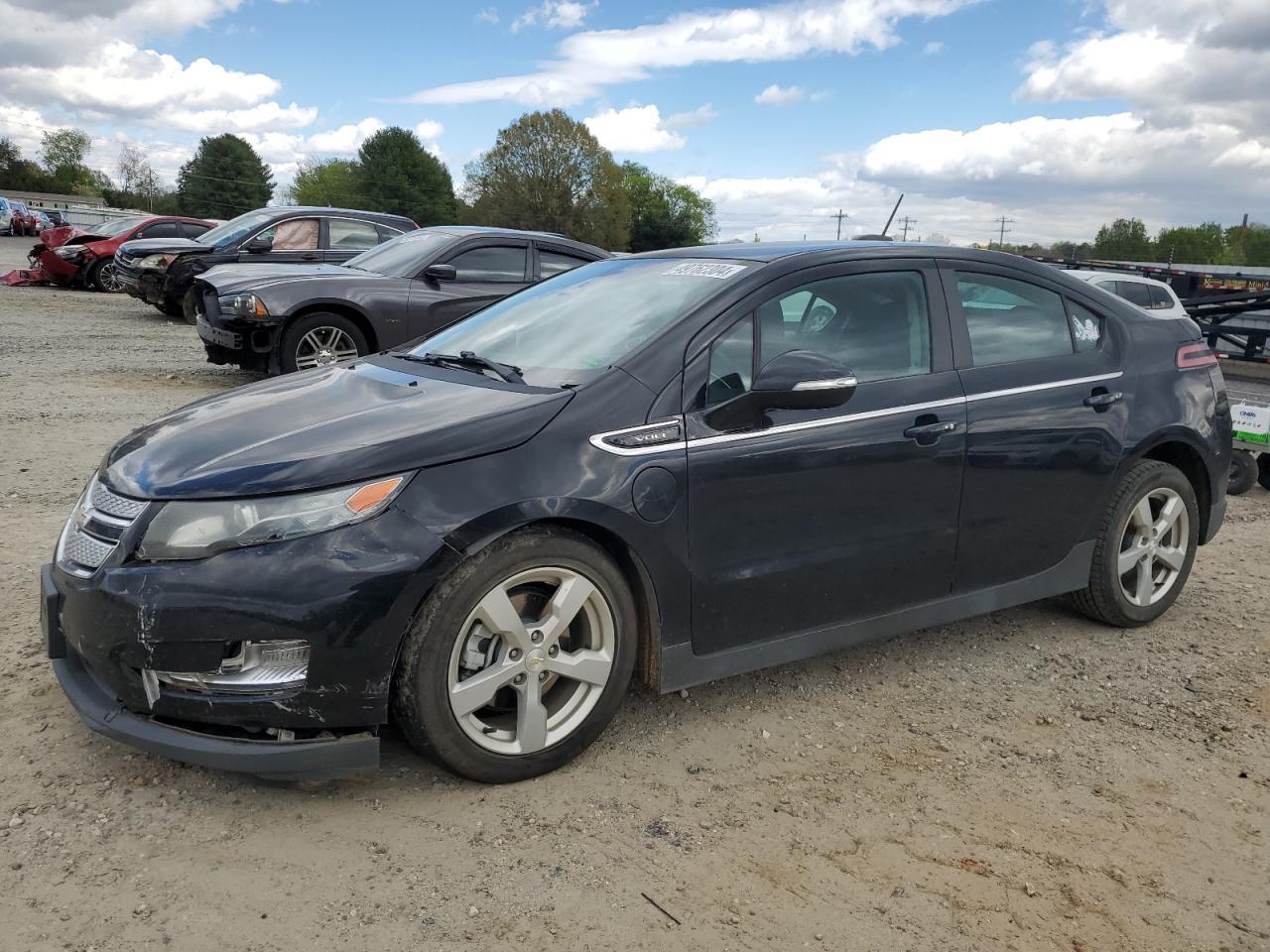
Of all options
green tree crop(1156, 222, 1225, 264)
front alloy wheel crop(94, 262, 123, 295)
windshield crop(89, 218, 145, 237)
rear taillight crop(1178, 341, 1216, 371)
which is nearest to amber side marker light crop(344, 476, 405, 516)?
rear taillight crop(1178, 341, 1216, 371)

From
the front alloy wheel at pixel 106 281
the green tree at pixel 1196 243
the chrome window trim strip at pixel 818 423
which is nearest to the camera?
the chrome window trim strip at pixel 818 423

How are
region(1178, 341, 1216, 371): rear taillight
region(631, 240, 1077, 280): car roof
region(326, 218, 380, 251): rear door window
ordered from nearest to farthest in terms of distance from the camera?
region(631, 240, 1077, 280): car roof
region(1178, 341, 1216, 371): rear taillight
region(326, 218, 380, 251): rear door window

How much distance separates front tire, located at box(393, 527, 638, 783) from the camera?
9.29ft

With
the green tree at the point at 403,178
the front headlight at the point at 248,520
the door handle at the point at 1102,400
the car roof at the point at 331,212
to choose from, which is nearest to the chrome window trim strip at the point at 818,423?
the door handle at the point at 1102,400

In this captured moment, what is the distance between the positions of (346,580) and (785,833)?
55.0 inches

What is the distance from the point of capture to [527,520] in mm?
2879

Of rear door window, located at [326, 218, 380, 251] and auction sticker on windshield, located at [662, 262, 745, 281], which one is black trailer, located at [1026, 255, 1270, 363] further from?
auction sticker on windshield, located at [662, 262, 745, 281]

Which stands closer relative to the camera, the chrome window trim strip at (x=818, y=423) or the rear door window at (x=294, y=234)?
the chrome window trim strip at (x=818, y=423)

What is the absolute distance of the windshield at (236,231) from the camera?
13.4 meters

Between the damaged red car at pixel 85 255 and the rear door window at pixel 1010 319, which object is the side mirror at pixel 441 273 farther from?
the damaged red car at pixel 85 255

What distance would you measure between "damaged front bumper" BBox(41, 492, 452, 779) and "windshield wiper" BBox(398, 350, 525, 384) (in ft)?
2.77

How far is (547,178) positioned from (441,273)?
7882 centimetres

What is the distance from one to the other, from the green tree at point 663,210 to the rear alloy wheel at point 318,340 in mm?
105115

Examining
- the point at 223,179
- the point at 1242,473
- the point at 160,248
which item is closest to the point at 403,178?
the point at 223,179
